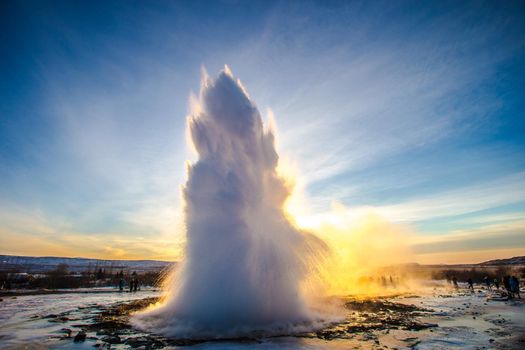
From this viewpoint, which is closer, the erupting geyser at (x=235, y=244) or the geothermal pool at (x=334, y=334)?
the geothermal pool at (x=334, y=334)

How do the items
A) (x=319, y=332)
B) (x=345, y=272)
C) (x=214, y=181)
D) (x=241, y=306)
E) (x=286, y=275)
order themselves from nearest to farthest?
(x=319, y=332) < (x=241, y=306) < (x=286, y=275) < (x=214, y=181) < (x=345, y=272)

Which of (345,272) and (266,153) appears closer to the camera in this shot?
(266,153)

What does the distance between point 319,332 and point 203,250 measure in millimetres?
6995

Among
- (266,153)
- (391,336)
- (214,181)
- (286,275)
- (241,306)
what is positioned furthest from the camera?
(266,153)

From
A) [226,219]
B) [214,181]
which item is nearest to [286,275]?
[226,219]

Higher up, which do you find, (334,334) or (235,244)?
(235,244)

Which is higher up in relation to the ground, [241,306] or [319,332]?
[241,306]

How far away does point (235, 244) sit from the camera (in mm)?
15250

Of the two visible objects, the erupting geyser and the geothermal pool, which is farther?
the erupting geyser

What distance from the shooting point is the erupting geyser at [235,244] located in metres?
14.0

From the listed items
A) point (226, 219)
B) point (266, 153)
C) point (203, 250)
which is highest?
point (266, 153)

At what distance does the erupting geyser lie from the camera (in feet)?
45.9

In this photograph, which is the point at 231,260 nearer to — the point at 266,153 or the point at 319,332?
the point at 319,332

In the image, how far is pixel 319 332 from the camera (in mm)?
12766
